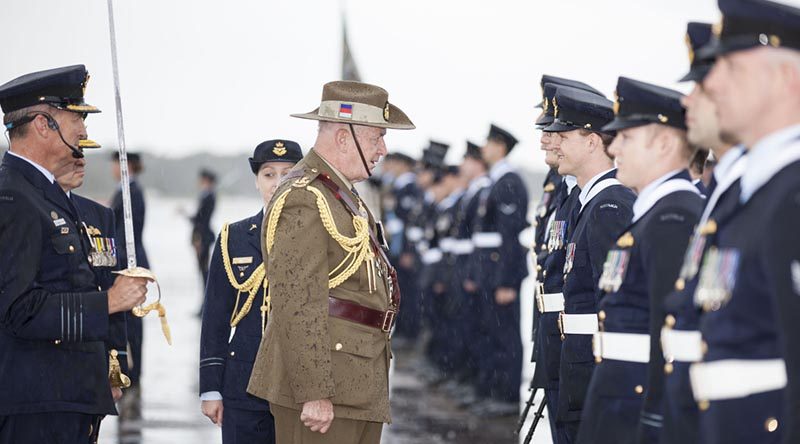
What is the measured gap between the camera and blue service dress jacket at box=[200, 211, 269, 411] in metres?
4.72

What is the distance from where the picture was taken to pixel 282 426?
4215 millimetres

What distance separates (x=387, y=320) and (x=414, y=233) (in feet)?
32.4

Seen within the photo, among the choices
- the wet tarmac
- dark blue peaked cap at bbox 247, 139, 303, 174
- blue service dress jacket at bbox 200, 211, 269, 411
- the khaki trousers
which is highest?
dark blue peaked cap at bbox 247, 139, 303, 174

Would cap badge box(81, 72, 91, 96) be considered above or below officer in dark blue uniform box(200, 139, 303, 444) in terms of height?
above

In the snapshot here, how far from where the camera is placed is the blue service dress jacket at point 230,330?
472 centimetres

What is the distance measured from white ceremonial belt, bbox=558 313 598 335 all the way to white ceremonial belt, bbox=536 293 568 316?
13.7 inches

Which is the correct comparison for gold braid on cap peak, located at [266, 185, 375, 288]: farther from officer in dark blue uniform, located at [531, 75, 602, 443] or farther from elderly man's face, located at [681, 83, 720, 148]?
elderly man's face, located at [681, 83, 720, 148]

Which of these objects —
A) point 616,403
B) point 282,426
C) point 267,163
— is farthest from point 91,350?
point 616,403

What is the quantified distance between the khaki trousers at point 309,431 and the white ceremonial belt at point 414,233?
960 centimetres

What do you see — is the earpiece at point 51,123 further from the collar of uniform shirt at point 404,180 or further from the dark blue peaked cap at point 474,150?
the collar of uniform shirt at point 404,180

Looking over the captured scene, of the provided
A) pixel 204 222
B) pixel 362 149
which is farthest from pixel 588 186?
pixel 204 222

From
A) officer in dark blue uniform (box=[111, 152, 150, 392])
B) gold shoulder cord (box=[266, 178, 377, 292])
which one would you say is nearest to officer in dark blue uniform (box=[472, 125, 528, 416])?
officer in dark blue uniform (box=[111, 152, 150, 392])

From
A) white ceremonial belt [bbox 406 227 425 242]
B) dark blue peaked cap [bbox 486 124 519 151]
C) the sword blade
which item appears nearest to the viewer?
the sword blade

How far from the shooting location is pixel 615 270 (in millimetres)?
3695
